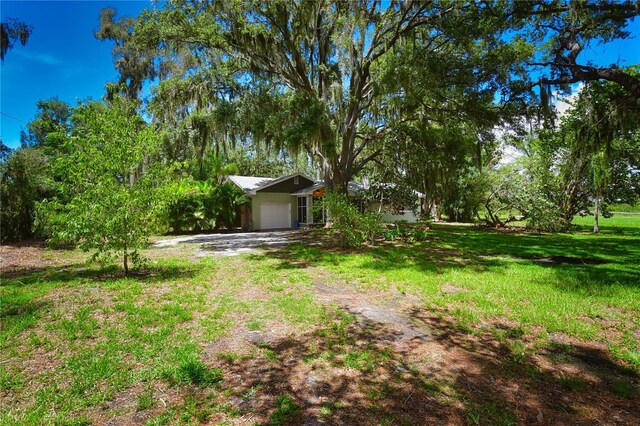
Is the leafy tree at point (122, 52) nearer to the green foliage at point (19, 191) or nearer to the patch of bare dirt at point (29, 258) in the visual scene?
the green foliage at point (19, 191)

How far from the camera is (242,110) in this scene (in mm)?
13312

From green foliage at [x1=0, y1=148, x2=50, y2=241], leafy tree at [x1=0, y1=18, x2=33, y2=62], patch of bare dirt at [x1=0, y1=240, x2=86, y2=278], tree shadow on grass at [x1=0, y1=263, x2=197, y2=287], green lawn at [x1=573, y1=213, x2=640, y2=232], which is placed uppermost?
leafy tree at [x1=0, y1=18, x2=33, y2=62]

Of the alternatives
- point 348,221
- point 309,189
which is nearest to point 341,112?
point 348,221

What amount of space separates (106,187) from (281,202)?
14525 mm

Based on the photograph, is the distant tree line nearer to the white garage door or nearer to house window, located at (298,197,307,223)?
the white garage door

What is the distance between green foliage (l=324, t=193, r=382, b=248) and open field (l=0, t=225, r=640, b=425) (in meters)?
3.48

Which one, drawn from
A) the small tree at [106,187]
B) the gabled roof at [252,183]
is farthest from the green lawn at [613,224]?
the small tree at [106,187]

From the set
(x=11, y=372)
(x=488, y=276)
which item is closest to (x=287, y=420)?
(x=11, y=372)

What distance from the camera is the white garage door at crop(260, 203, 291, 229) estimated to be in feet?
65.2

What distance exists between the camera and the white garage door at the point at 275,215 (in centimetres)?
1988

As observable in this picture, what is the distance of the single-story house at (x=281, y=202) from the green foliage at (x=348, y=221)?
843cm

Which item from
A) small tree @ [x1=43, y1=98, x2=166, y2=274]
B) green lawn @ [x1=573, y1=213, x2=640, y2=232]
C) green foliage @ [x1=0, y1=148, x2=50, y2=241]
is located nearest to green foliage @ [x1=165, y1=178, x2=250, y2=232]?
green foliage @ [x1=0, y1=148, x2=50, y2=241]

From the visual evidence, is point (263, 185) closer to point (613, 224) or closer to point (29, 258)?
point (29, 258)

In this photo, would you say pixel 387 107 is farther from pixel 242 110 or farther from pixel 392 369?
pixel 392 369
